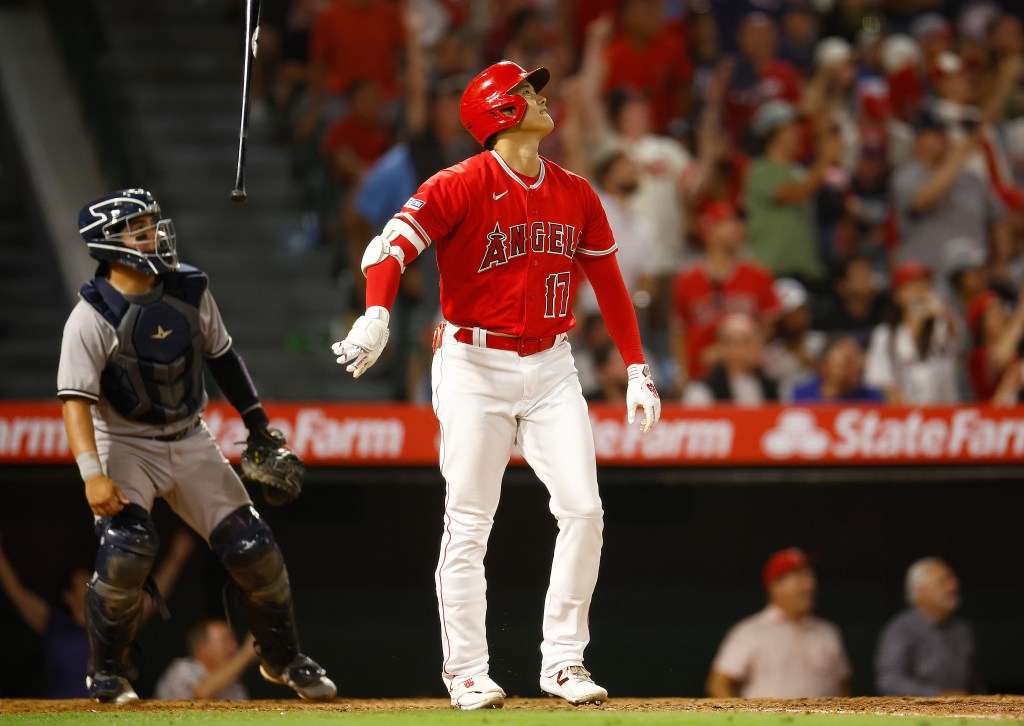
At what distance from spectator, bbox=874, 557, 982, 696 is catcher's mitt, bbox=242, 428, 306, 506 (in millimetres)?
3292

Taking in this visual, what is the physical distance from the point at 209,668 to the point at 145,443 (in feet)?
7.19

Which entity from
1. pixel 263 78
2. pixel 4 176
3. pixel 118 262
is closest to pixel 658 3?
pixel 263 78

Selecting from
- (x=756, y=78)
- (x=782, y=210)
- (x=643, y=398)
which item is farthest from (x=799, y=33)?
(x=643, y=398)

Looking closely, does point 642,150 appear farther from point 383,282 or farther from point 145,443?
point 383,282

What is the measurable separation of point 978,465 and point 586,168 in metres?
3.00

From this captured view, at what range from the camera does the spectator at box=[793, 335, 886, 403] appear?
8.04 m

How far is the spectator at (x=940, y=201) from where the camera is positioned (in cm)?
951

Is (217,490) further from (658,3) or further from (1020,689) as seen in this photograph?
(658,3)

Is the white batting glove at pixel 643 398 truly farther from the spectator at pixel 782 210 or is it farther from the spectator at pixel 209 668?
the spectator at pixel 782 210

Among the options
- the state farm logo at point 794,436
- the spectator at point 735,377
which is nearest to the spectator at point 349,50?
the spectator at point 735,377

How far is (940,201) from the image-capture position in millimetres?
9531


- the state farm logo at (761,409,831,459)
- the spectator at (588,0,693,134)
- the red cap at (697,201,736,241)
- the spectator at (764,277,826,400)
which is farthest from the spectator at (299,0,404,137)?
the state farm logo at (761,409,831,459)

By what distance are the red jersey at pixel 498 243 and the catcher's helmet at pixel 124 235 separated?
3.25 ft

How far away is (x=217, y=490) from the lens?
5.32 m
